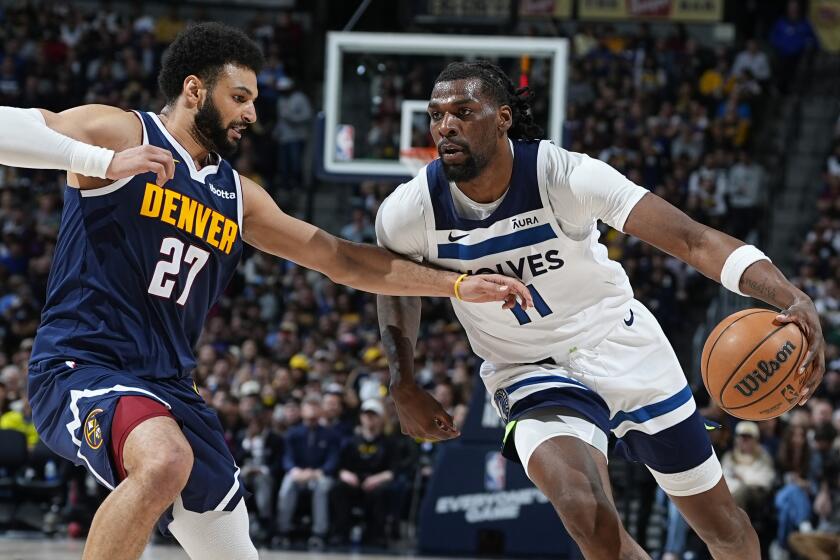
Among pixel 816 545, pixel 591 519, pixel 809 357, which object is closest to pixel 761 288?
pixel 809 357

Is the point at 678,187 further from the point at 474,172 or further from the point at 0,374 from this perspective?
the point at 474,172

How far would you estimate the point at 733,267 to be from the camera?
468 centimetres

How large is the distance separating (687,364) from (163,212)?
12282mm

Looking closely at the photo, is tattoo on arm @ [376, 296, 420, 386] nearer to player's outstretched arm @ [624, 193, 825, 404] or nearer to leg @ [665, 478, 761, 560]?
player's outstretched arm @ [624, 193, 825, 404]

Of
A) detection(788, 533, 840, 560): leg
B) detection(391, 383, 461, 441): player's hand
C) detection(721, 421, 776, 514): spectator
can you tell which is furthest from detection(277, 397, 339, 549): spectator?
detection(391, 383, 461, 441): player's hand

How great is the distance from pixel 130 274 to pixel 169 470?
0.85 m

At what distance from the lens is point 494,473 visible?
11.3 meters

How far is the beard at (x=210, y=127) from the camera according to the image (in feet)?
15.4

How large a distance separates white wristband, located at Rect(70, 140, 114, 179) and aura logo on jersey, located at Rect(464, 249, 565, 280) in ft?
5.66

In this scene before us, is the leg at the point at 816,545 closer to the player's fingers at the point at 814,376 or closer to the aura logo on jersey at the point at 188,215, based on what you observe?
the player's fingers at the point at 814,376

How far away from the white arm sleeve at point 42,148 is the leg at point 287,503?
27.7 feet

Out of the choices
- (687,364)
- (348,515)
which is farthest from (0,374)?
(687,364)

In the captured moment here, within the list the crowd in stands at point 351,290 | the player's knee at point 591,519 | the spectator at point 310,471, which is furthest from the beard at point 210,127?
the spectator at point 310,471

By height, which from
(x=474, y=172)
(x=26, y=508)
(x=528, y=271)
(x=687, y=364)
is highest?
(x=474, y=172)
